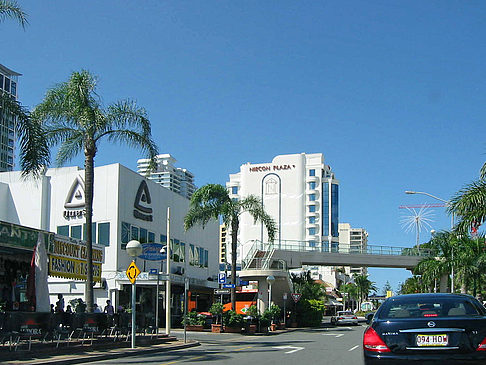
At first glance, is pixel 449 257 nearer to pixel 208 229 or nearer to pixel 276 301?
pixel 276 301

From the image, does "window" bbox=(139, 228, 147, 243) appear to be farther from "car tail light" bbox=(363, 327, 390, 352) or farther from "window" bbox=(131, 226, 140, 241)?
"car tail light" bbox=(363, 327, 390, 352)

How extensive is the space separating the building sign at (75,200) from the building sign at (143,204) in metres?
3.07

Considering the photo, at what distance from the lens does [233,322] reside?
33375 mm

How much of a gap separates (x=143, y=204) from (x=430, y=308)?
3004 cm

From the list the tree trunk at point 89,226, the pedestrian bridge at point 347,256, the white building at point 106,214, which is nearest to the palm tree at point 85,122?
the tree trunk at point 89,226

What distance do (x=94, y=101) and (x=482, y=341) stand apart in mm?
18752

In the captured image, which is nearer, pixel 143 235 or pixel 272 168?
pixel 143 235

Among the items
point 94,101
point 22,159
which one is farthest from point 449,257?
point 22,159

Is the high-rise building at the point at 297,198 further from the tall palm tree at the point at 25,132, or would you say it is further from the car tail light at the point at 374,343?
the car tail light at the point at 374,343

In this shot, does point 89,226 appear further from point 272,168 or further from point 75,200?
point 272,168

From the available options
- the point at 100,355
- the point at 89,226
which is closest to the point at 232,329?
the point at 89,226

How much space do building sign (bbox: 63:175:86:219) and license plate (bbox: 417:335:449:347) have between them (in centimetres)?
2960

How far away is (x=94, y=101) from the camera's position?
24.0 metres

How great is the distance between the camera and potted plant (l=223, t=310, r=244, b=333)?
1312 inches
